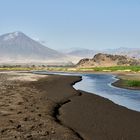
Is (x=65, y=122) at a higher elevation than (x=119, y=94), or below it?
higher

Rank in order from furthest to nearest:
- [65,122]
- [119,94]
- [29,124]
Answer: [119,94]
[65,122]
[29,124]

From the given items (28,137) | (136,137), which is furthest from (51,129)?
(136,137)

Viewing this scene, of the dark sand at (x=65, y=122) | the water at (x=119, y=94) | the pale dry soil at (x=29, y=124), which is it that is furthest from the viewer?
the water at (x=119, y=94)

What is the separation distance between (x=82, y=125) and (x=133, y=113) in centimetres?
625

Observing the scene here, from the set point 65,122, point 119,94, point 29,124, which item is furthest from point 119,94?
point 29,124

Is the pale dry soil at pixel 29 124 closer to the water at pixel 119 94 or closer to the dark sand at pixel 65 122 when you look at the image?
the dark sand at pixel 65 122

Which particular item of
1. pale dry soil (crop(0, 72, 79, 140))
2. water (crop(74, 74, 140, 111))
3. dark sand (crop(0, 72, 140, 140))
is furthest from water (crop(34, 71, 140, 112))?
pale dry soil (crop(0, 72, 79, 140))

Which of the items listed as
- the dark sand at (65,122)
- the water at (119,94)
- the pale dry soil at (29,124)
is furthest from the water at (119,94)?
the pale dry soil at (29,124)

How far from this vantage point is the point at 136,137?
19.8 metres

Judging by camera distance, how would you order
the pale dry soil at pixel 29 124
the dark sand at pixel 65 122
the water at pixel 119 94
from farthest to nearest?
the water at pixel 119 94
the dark sand at pixel 65 122
the pale dry soil at pixel 29 124

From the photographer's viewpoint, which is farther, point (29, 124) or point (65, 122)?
point (65, 122)

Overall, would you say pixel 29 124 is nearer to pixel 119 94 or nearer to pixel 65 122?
pixel 65 122

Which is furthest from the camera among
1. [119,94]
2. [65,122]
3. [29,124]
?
[119,94]

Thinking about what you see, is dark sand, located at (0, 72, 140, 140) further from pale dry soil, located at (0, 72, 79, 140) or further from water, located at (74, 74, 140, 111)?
water, located at (74, 74, 140, 111)
